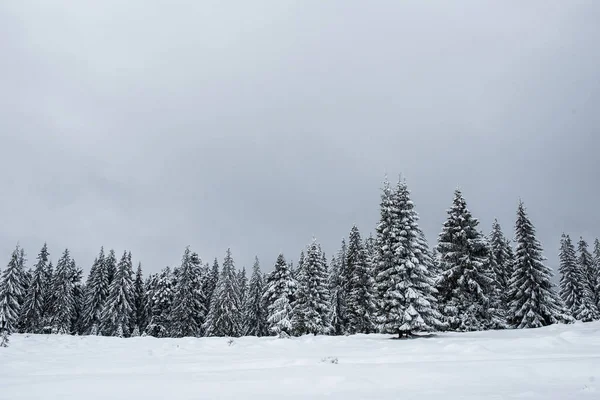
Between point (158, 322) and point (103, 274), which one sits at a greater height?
point (103, 274)

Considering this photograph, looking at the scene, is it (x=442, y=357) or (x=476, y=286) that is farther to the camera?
(x=476, y=286)

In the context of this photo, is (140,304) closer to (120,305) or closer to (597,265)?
(120,305)

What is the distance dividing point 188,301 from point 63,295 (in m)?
20.6

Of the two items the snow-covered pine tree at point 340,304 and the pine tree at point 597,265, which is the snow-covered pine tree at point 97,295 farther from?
→ the pine tree at point 597,265

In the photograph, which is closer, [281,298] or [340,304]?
[281,298]

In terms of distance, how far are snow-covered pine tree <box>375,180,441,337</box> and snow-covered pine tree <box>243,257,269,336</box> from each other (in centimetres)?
3509

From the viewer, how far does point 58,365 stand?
12664mm

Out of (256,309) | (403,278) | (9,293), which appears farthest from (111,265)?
(403,278)

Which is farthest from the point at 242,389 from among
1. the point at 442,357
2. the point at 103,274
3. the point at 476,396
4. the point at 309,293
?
the point at 103,274

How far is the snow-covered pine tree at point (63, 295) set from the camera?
194ft

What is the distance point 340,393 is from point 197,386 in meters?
2.95

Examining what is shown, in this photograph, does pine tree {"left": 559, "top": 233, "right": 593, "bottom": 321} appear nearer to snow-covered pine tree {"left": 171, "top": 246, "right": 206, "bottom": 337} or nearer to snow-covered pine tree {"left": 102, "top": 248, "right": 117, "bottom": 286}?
snow-covered pine tree {"left": 171, "top": 246, "right": 206, "bottom": 337}

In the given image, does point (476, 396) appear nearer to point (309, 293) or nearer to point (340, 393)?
point (340, 393)

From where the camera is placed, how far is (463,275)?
1265 inches
